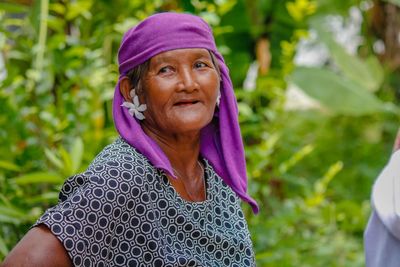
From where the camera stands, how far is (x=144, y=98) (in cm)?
190

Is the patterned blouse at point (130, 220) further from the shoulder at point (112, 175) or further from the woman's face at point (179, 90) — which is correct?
the woman's face at point (179, 90)

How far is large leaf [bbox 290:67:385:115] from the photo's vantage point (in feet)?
15.5

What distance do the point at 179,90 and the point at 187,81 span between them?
0.09ft

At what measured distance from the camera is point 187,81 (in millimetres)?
1854

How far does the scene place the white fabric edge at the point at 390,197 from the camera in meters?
2.15

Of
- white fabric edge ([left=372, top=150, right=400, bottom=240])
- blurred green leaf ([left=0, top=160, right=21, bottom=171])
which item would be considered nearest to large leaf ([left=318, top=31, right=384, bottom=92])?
blurred green leaf ([left=0, top=160, right=21, bottom=171])

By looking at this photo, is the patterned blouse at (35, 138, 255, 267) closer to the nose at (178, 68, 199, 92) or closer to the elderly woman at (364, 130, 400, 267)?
the nose at (178, 68, 199, 92)

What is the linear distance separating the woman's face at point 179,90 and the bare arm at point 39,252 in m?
0.38

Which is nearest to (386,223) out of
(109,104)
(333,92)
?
(109,104)

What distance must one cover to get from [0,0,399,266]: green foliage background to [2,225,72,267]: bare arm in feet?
3.40

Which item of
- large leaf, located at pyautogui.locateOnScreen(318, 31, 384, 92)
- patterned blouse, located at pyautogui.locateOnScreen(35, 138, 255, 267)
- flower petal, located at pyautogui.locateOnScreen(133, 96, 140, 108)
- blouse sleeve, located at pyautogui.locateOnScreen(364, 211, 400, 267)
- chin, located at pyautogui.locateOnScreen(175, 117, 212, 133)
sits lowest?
large leaf, located at pyautogui.locateOnScreen(318, 31, 384, 92)

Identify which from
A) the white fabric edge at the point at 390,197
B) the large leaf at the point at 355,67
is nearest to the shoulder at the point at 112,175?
the white fabric edge at the point at 390,197

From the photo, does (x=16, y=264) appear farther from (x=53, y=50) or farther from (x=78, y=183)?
(x=53, y=50)

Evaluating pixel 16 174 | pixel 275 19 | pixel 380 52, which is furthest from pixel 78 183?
pixel 380 52
